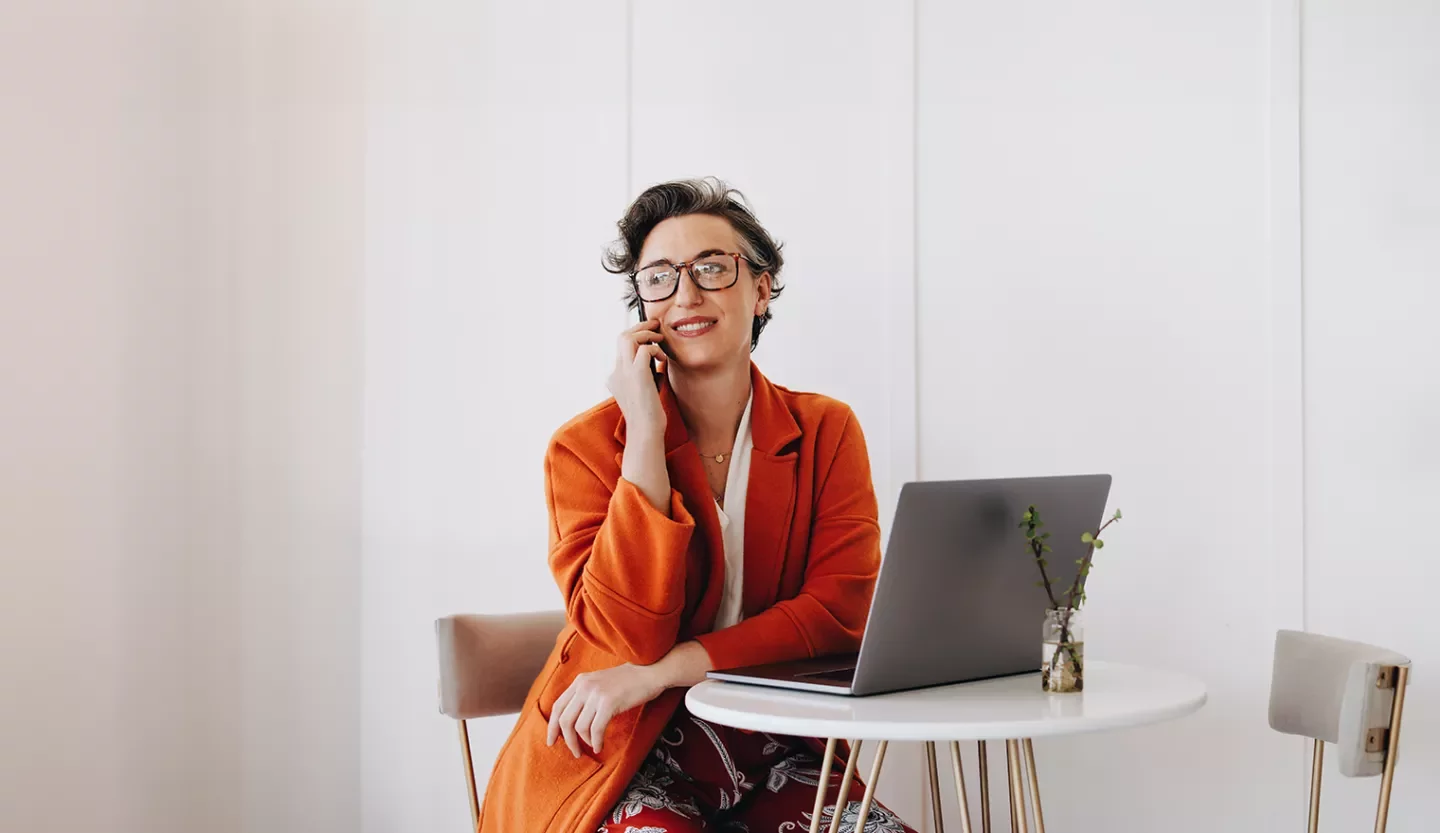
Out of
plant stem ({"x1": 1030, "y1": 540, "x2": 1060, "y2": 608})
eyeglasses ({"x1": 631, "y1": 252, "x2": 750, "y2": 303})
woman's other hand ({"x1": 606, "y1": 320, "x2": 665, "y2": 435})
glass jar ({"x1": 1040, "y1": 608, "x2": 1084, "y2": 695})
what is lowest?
glass jar ({"x1": 1040, "y1": 608, "x2": 1084, "y2": 695})

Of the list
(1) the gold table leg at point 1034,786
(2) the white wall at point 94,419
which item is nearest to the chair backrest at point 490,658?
(2) the white wall at point 94,419

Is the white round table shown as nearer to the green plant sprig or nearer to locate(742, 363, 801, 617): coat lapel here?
the green plant sprig

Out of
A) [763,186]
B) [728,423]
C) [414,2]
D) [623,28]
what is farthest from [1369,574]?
[414,2]

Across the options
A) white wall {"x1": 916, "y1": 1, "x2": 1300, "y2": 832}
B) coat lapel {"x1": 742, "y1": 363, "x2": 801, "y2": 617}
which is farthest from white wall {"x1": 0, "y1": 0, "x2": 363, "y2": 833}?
white wall {"x1": 916, "y1": 1, "x2": 1300, "y2": 832}

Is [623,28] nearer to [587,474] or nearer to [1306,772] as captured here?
[587,474]

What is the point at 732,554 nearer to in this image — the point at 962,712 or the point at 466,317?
the point at 962,712

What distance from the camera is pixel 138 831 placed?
253 cm

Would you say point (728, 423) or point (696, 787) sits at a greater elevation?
point (728, 423)

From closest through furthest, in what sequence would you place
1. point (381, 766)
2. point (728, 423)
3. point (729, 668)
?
point (729, 668)
point (728, 423)
point (381, 766)

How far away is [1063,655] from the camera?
153cm

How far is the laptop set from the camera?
144 centimetres

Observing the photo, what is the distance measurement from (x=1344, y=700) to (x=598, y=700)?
1.13 m

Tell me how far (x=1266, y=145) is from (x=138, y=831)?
2.79m

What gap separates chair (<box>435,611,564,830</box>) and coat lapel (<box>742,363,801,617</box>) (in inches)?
19.9
